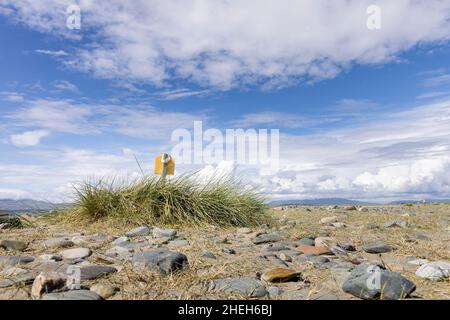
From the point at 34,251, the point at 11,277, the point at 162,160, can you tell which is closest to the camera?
the point at 11,277

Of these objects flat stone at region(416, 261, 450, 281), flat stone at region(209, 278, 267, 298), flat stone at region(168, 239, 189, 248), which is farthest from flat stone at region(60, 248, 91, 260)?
flat stone at region(416, 261, 450, 281)

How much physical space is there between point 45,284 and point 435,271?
3.49m

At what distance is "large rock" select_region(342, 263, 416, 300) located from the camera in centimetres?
301

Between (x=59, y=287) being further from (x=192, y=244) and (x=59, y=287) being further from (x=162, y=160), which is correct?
(x=162, y=160)

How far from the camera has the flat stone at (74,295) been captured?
2.86 m

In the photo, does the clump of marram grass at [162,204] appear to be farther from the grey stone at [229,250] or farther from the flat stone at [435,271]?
the flat stone at [435,271]

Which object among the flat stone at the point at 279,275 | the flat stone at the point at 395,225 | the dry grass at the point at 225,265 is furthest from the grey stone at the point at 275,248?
the flat stone at the point at 395,225

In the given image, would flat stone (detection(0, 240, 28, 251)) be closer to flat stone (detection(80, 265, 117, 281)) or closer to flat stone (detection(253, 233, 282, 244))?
flat stone (detection(80, 265, 117, 281))

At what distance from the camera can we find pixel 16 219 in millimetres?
7773

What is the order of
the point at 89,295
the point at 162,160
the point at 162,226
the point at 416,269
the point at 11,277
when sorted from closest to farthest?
the point at 89,295 → the point at 11,277 → the point at 416,269 → the point at 162,226 → the point at 162,160

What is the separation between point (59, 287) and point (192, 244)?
2.09 metres

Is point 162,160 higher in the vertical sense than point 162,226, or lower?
higher

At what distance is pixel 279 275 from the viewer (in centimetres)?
349
